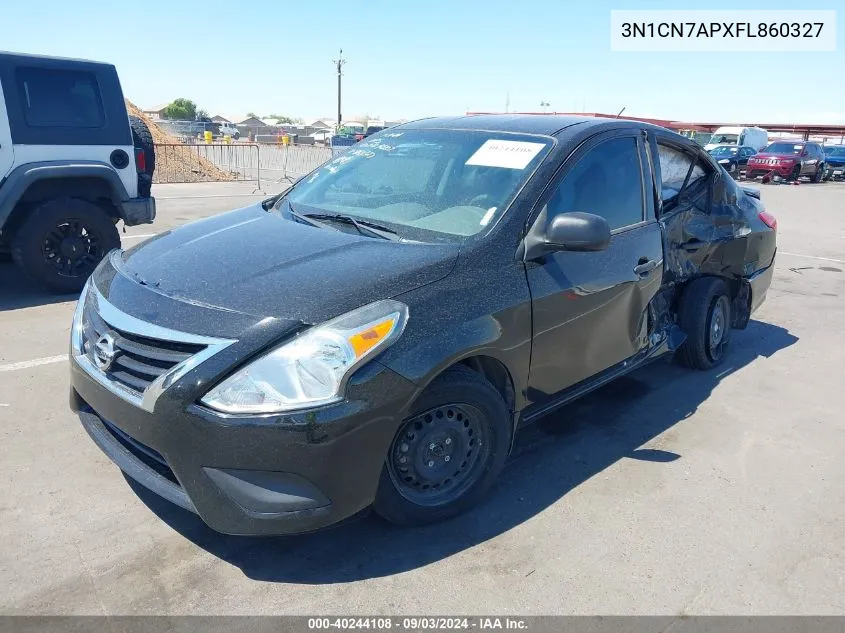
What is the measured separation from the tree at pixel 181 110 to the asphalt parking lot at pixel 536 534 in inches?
3275

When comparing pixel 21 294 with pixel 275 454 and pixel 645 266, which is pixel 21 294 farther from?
pixel 645 266

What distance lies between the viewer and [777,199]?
19859 millimetres

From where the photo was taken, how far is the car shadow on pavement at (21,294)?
6219 mm

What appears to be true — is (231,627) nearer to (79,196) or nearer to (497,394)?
(497,394)

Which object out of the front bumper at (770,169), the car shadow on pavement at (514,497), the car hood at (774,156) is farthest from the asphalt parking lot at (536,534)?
the car hood at (774,156)

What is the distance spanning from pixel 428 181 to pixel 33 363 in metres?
3.11

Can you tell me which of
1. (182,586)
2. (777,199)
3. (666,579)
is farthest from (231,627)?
(777,199)

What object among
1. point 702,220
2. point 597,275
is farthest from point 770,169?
point 597,275

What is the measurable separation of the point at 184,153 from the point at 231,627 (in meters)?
21.6

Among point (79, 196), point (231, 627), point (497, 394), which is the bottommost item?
point (231, 627)

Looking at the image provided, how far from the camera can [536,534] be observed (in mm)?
2969

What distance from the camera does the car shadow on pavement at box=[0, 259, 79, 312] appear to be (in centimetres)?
622

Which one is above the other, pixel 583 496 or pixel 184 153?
pixel 184 153

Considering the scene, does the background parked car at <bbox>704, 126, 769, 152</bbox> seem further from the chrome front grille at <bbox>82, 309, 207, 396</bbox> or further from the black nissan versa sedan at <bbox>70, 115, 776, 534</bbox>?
the chrome front grille at <bbox>82, 309, 207, 396</bbox>
